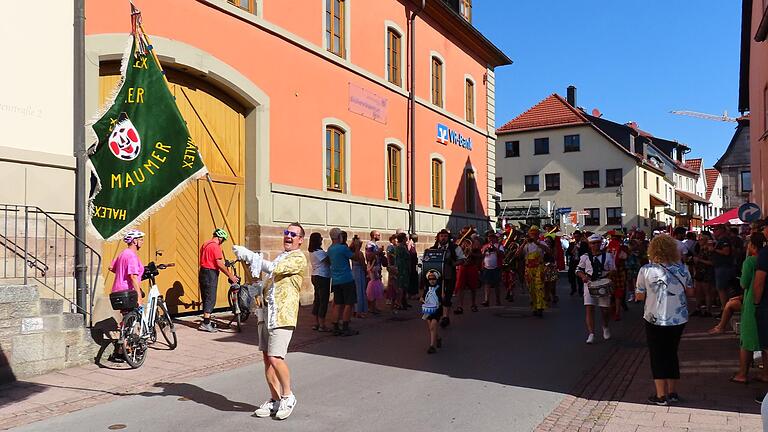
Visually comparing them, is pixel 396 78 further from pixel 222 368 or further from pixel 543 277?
pixel 222 368

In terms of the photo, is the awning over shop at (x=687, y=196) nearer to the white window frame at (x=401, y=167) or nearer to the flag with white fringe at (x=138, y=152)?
the white window frame at (x=401, y=167)

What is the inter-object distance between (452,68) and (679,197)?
4396cm

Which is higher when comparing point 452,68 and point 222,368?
point 452,68

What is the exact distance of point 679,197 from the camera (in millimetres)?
60750

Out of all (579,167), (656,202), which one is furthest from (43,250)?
(656,202)

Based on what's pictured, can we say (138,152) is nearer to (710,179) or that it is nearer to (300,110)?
(300,110)

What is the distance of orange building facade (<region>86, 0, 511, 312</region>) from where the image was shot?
1212cm

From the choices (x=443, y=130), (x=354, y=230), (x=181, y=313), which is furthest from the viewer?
(x=443, y=130)

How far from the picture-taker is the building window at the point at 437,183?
22.5 meters

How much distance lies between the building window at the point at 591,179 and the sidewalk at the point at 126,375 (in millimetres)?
41207

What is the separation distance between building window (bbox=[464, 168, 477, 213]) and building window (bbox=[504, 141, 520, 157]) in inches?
1040

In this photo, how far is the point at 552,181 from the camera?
1977 inches

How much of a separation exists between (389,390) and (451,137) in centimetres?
1745

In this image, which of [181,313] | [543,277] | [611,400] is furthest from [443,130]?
[611,400]
